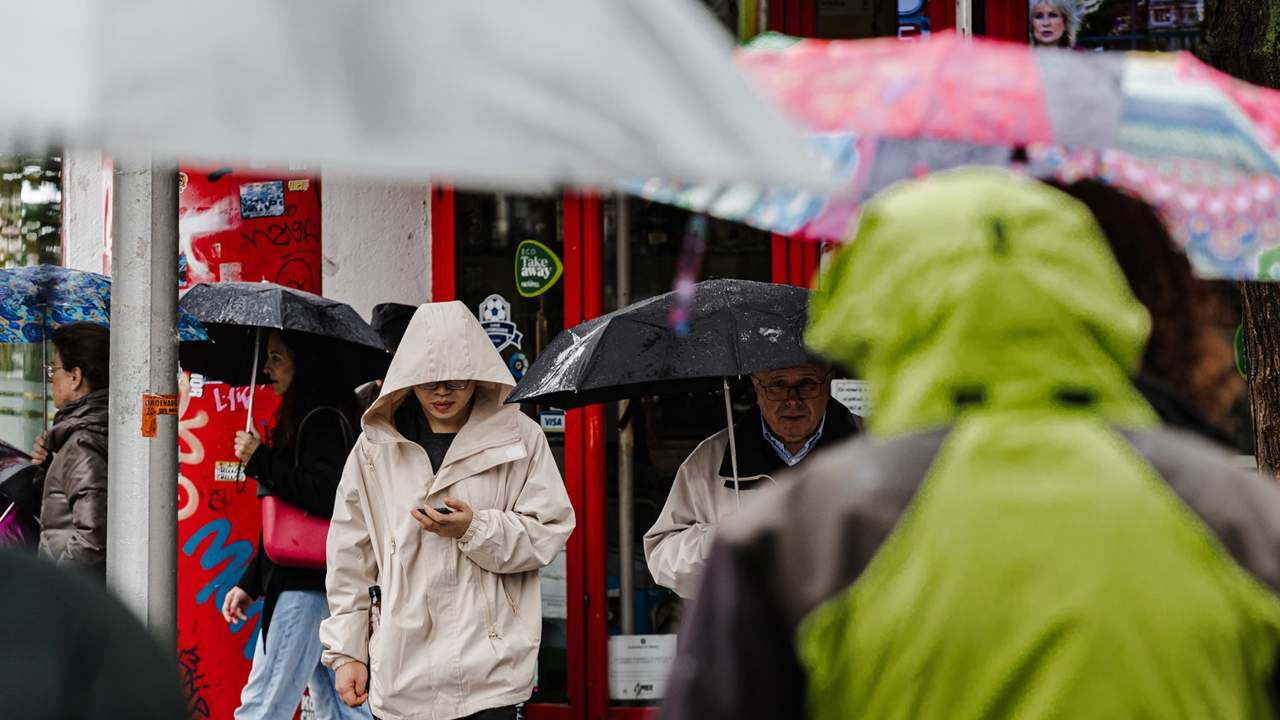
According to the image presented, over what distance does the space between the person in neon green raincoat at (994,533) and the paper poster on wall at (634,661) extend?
5.55 meters

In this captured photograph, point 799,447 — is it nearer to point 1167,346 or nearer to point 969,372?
point 1167,346

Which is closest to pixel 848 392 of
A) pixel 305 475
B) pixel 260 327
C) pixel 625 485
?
pixel 625 485

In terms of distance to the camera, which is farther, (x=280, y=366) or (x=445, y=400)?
(x=280, y=366)

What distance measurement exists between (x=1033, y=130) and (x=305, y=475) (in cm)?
386

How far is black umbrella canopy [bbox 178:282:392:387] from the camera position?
611 cm

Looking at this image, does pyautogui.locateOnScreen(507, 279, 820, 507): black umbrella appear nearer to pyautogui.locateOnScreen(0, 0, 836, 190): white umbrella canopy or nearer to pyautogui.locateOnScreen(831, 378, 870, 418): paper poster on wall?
pyautogui.locateOnScreen(831, 378, 870, 418): paper poster on wall

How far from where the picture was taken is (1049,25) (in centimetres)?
713

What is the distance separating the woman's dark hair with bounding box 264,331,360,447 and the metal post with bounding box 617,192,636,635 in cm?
149

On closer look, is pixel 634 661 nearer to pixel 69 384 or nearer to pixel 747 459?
pixel 747 459

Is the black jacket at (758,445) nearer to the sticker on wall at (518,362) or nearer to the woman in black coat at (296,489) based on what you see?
the woman in black coat at (296,489)

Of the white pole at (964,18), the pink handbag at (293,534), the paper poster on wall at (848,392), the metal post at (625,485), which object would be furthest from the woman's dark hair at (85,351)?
the white pole at (964,18)

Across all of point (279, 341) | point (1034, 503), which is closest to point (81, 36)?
point (1034, 503)

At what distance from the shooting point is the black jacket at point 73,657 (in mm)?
1694

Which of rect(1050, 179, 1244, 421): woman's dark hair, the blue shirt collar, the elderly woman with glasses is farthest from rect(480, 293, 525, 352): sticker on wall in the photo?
rect(1050, 179, 1244, 421): woman's dark hair
